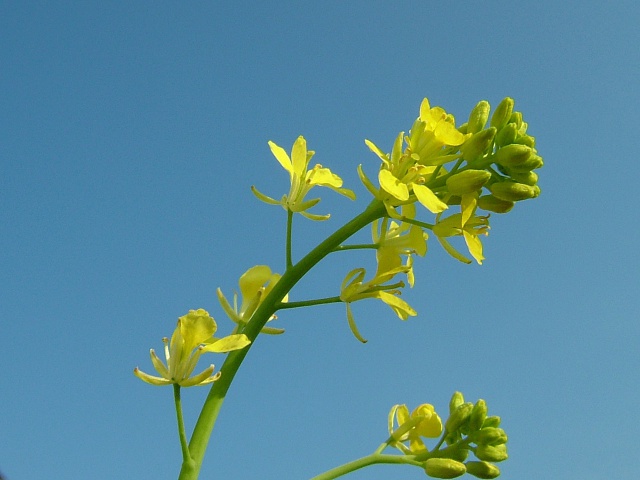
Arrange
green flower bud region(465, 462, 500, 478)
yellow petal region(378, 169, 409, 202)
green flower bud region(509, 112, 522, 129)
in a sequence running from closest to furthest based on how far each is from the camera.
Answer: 1. yellow petal region(378, 169, 409, 202)
2. green flower bud region(465, 462, 500, 478)
3. green flower bud region(509, 112, 522, 129)

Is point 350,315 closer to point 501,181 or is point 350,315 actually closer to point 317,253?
point 317,253

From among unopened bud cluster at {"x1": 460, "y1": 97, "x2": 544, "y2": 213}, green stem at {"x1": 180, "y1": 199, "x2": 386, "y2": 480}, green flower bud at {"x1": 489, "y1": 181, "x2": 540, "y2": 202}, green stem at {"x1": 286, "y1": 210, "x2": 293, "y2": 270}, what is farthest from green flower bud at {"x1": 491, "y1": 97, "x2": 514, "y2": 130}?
green stem at {"x1": 286, "y1": 210, "x2": 293, "y2": 270}

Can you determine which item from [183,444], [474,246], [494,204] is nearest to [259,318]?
[183,444]

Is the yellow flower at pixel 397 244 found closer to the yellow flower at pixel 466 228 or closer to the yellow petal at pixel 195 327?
the yellow flower at pixel 466 228

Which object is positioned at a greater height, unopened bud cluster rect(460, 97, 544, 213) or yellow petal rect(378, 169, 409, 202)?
unopened bud cluster rect(460, 97, 544, 213)

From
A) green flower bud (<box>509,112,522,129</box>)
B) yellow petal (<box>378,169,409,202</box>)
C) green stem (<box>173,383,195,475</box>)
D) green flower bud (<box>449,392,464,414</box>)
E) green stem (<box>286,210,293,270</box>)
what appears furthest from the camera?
green flower bud (<box>449,392,464,414</box>)

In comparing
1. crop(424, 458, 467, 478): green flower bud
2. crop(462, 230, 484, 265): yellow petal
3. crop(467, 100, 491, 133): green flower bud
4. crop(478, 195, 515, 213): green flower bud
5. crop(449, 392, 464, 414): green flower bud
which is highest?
crop(467, 100, 491, 133): green flower bud

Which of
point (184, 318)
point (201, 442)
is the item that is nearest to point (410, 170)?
point (184, 318)

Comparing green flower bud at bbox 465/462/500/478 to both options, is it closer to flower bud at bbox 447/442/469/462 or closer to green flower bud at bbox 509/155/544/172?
flower bud at bbox 447/442/469/462
